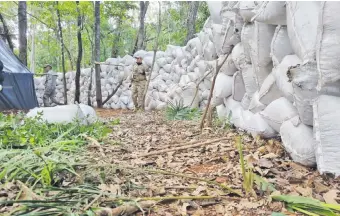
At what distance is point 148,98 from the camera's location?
7.05m

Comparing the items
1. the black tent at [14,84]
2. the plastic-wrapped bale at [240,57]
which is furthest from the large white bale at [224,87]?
the black tent at [14,84]

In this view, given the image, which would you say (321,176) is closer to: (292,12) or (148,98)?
(292,12)

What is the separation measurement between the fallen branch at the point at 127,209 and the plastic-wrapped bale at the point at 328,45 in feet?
2.60

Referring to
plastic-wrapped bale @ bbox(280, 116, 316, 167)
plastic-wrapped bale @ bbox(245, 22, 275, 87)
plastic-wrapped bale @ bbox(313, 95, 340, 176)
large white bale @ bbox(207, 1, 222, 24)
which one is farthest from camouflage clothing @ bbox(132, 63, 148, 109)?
plastic-wrapped bale @ bbox(313, 95, 340, 176)

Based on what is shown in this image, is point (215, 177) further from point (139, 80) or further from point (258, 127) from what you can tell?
point (139, 80)

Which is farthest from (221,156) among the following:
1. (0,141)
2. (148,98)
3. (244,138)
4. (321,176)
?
(148,98)

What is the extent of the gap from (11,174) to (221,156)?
0.99m

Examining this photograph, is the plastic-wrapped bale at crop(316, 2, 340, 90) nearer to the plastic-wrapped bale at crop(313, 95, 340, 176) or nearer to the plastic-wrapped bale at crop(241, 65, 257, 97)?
the plastic-wrapped bale at crop(313, 95, 340, 176)

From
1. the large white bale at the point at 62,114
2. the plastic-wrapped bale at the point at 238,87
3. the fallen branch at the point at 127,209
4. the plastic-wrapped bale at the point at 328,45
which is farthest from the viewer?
the large white bale at the point at 62,114

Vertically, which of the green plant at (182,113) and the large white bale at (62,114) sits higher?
the large white bale at (62,114)

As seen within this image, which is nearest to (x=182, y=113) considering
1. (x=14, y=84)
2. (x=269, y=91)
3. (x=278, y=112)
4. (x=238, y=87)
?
(x=238, y=87)

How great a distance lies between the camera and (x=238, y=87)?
2658 mm

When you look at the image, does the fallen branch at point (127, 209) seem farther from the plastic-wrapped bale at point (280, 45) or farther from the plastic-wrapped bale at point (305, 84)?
the plastic-wrapped bale at point (280, 45)

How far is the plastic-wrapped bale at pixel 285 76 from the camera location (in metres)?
1.66
